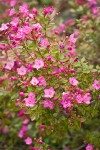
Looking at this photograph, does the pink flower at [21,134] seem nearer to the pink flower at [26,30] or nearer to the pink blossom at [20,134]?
the pink blossom at [20,134]

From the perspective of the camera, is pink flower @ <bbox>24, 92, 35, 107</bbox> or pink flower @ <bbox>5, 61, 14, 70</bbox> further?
pink flower @ <bbox>5, 61, 14, 70</bbox>

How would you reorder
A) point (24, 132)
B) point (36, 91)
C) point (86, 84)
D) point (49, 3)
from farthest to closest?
point (49, 3), point (24, 132), point (86, 84), point (36, 91)

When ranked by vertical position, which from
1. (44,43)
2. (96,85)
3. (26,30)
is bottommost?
(96,85)

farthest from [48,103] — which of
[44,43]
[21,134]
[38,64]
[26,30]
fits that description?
[21,134]

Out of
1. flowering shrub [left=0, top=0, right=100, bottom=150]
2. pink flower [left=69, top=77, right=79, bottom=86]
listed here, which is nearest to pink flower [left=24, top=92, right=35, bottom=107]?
flowering shrub [left=0, top=0, right=100, bottom=150]

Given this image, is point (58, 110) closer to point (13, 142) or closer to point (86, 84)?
point (86, 84)

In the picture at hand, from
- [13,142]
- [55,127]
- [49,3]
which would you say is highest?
[49,3]

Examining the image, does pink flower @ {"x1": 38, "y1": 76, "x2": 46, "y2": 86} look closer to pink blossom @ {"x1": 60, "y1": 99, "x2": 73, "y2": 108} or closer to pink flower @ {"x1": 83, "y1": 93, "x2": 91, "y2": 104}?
pink blossom @ {"x1": 60, "y1": 99, "x2": 73, "y2": 108}

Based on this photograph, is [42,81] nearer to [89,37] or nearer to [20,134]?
[89,37]

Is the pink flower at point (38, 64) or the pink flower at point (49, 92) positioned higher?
the pink flower at point (38, 64)

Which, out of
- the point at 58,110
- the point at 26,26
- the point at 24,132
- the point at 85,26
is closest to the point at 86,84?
the point at 58,110

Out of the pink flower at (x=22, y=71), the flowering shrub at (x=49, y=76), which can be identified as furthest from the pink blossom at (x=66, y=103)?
the pink flower at (x=22, y=71)
